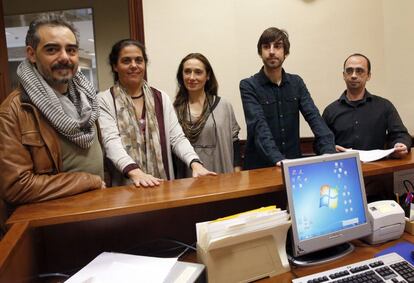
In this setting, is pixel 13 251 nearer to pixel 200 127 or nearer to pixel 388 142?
pixel 200 127

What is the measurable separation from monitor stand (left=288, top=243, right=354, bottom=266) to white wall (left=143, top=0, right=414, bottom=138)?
1661 millimetres

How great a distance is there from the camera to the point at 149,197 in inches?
43.2

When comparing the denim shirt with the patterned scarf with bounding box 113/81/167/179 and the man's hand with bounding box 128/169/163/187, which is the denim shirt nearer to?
the patterned scarf with bounding box 113/81/167/179

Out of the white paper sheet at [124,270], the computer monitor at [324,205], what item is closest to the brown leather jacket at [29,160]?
the white paper sheet at [124,270]

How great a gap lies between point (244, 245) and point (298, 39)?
2.26 metres

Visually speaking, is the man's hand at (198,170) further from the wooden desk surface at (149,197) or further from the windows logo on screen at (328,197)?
the windows logo on screen at (328,197)

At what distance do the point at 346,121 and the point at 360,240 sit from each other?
3.70ft

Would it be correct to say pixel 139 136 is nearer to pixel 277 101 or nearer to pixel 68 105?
pixel 68 105

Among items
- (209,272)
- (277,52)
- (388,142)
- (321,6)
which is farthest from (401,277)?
(321,6)

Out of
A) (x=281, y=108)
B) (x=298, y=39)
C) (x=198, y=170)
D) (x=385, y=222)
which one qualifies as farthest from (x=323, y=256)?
(x=298, y=39)

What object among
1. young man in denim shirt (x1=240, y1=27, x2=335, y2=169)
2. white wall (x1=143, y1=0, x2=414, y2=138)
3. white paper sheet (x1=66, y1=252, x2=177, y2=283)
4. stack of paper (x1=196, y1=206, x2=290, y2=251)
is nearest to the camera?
white paper sheet (x1=66, y1=252, x2=177, y2=283)

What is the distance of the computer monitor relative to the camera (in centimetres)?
112

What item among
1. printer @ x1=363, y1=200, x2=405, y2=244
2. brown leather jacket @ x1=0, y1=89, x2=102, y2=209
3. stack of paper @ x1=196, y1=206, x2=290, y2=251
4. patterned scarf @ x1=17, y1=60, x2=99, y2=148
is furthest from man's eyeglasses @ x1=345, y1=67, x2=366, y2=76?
brown leather jacket @ x1=0, y1=89, x2=102, y2=209

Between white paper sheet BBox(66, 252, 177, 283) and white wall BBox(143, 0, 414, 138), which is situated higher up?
white wall BBox(143, 0, 414, 138)
